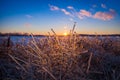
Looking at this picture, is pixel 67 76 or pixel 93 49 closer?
pixel 67 76

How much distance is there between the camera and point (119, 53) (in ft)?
20.0

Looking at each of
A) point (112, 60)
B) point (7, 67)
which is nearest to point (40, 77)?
point (7, 67)

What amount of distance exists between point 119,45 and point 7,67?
3746 millimetres

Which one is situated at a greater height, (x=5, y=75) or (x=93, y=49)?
(x=93, y=49)

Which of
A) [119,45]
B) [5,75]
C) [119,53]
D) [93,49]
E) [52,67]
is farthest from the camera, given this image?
[119,45]

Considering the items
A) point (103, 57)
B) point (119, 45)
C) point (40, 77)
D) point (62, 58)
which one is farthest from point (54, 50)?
point (119, 45)

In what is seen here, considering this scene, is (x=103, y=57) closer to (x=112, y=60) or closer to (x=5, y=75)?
(x=112, y=60)

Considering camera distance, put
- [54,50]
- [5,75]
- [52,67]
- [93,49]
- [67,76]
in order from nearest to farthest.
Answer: [67,76] < [52,67] < [5,75] < [54,50] < [93,49]

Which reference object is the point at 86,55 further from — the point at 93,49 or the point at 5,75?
the point at 5,75

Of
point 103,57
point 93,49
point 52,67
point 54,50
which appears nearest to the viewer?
point 52,67

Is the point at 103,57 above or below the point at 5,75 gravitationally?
above

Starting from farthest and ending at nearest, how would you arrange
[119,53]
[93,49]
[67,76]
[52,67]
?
[119,53] < [93,49] < [52,67] < [67,76]

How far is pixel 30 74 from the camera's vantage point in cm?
347

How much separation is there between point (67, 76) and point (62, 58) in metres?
0.41
